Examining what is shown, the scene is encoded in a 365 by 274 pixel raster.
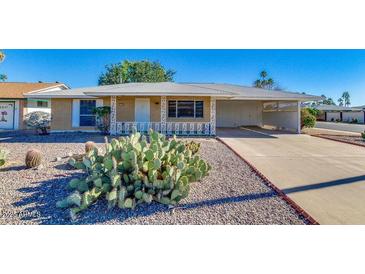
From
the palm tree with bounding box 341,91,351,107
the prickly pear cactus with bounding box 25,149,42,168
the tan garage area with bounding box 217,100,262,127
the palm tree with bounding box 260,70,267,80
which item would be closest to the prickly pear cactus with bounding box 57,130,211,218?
the prickly pear cactus with bounding box 25,149,42,168

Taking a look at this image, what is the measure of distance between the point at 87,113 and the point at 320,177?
1440 centimetres

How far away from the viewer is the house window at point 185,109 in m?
16.0

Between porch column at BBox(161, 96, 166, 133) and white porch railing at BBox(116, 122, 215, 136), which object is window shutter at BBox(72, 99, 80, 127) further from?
porch column at BBox(161, 96, 166, 133)

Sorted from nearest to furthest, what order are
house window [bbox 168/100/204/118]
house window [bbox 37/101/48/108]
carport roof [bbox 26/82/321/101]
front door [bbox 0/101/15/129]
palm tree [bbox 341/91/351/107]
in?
carport roof [bbox 26/82/321/101] → house window [bbox 168/100/204/118] → front door [bbox 0/101/15/129] → house window [bbox 37/101/48/108] → palm tree [bbox 341/91/351/107]

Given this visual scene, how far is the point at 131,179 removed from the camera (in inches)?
176

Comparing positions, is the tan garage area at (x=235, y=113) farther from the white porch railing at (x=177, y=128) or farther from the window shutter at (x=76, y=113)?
the window shutter at (x=76, y=113)

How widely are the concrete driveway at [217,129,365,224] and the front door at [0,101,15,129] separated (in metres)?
19.4

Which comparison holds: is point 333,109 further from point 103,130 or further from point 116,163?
point 116,163

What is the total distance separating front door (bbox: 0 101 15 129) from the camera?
19.3 metres

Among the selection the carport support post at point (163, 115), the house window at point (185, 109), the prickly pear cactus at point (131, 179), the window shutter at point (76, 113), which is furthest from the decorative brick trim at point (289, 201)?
the window shutter at point (76, 113)

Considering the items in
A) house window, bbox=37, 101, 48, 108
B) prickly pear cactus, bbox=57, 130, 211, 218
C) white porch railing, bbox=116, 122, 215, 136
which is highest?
house window, bbox=37, 101, 48, 108

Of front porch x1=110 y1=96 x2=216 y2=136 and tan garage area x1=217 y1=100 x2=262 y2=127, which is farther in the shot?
tan garage area x1=217 y1=100 x2=262 y2=127

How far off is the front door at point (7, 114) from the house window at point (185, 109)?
44.8 ft

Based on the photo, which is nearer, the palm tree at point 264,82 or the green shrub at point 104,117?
the green shrub at point 104,117
